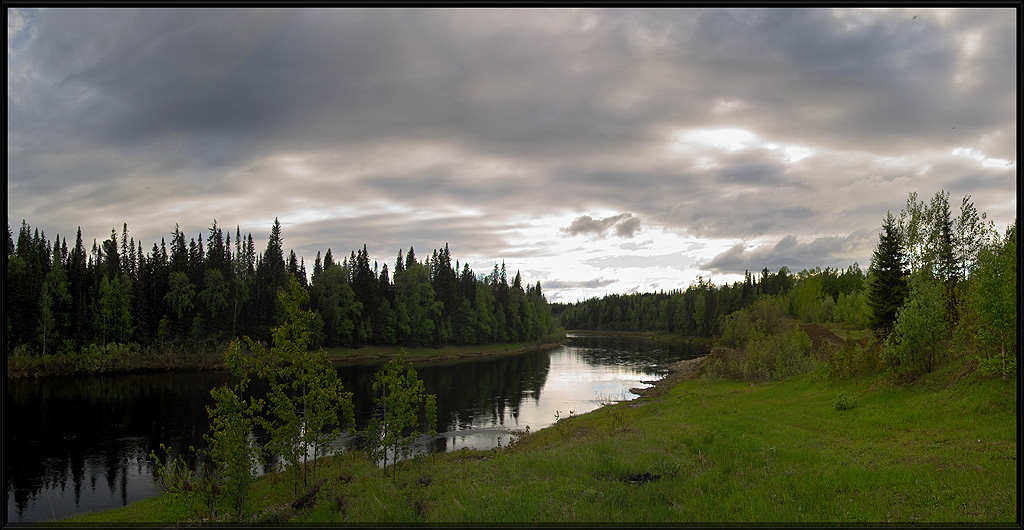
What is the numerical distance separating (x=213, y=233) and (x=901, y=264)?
109 metres

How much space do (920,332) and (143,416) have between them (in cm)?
5145

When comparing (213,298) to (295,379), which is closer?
(295,379)

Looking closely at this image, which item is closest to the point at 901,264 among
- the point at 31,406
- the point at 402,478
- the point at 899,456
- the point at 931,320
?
the point at 931,320

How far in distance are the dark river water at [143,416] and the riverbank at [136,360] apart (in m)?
4.04

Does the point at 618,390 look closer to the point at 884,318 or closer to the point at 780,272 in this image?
the point at 884,318

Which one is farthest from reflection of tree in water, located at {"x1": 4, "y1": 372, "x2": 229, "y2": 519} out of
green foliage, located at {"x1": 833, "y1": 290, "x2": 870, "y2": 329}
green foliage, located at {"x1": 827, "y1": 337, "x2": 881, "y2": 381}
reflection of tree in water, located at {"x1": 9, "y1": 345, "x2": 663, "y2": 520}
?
green foliage, located at {"x1": 833, "y1": 290, "x2": 870, "y2": 329}

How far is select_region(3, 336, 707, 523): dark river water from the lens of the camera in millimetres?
26422

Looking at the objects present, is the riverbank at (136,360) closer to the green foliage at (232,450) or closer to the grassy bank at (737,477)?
the grassy bank at (737,477)

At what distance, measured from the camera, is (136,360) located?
7600 centimetres

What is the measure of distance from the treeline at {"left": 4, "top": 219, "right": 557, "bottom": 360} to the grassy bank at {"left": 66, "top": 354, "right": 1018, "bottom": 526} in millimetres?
55195

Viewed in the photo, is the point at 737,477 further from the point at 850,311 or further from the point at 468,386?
the point at 850,311

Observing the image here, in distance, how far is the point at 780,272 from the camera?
154625mm

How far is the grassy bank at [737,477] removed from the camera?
40.5 feet

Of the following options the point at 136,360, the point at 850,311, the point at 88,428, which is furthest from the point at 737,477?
the point at 850,311
